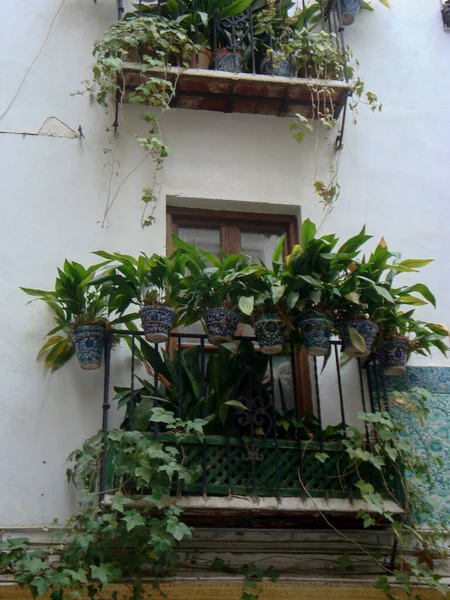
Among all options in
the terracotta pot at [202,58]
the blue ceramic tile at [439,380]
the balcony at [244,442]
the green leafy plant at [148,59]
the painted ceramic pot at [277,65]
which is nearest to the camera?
the balcony at [244,442]

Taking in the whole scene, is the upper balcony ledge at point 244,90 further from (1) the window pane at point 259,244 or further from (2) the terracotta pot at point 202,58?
(1) the window pane at point 259,244

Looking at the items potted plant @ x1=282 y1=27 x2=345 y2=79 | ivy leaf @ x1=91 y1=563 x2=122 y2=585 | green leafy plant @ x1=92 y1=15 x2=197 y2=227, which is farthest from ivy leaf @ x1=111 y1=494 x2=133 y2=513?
potted plant @ x1=282 y1=27 x2=345 y2=79

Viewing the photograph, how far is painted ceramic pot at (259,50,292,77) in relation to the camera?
645 centimetres

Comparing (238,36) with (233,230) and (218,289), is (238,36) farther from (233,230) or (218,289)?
(218,289)

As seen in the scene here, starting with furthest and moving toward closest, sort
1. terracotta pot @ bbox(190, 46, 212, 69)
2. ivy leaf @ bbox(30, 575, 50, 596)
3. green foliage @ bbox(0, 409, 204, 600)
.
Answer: terracotta pot @ bbox(190, 46, 212, 69)
green foliage @ bbox(0, 409, 204, 600)
ivy leaf @ bbox(30, 575, 50, 596)

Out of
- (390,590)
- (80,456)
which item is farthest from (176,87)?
(390,590)

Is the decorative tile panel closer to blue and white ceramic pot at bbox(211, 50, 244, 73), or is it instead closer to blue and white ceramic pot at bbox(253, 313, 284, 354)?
blue and white ceramic pot at bbox(253, 313, 284, 354)

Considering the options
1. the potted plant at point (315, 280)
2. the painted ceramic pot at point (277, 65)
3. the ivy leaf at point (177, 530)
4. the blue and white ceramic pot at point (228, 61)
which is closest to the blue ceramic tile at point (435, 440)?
the potted plant at point (315, 280)

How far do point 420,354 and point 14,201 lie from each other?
110 inches

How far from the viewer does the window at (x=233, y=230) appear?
20.8ft

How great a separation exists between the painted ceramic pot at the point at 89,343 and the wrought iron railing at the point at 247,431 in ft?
0.20

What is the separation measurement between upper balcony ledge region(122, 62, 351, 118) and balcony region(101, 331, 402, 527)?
1.88m

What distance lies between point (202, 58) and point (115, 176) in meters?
1.11

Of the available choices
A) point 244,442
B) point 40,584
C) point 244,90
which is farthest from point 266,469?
point 244,90
